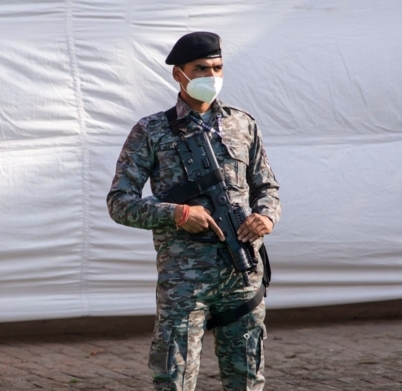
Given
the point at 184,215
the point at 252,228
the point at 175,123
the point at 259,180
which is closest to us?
the point at 184,215

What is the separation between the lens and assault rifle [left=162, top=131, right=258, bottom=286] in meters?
4.04

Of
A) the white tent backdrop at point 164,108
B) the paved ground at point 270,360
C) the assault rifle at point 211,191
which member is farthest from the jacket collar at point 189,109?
the white tent backdrop at point 164,108

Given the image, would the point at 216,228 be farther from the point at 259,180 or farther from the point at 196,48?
the point at 196,48

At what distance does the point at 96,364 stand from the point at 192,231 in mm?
2263

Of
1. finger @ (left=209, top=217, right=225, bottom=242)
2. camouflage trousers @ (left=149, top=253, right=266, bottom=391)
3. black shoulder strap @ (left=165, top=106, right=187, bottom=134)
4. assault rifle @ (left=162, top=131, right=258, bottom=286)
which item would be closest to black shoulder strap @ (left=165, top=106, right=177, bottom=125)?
black shoulder strap @ (left=165, top=106, right=187, bottom=134)

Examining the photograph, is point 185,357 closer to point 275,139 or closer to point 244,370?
point 244,370

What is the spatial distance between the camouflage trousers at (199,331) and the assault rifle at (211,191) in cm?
9

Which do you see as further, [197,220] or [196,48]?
[196,48]

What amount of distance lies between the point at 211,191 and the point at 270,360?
87.5 inches

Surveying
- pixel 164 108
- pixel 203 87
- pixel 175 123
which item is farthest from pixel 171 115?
pixel 164 108

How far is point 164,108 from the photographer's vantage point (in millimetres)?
6289

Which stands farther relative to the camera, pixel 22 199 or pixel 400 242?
pixel 400 242

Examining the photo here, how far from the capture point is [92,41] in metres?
6.15

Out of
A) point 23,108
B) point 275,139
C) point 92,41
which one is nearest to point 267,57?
point 275,139
